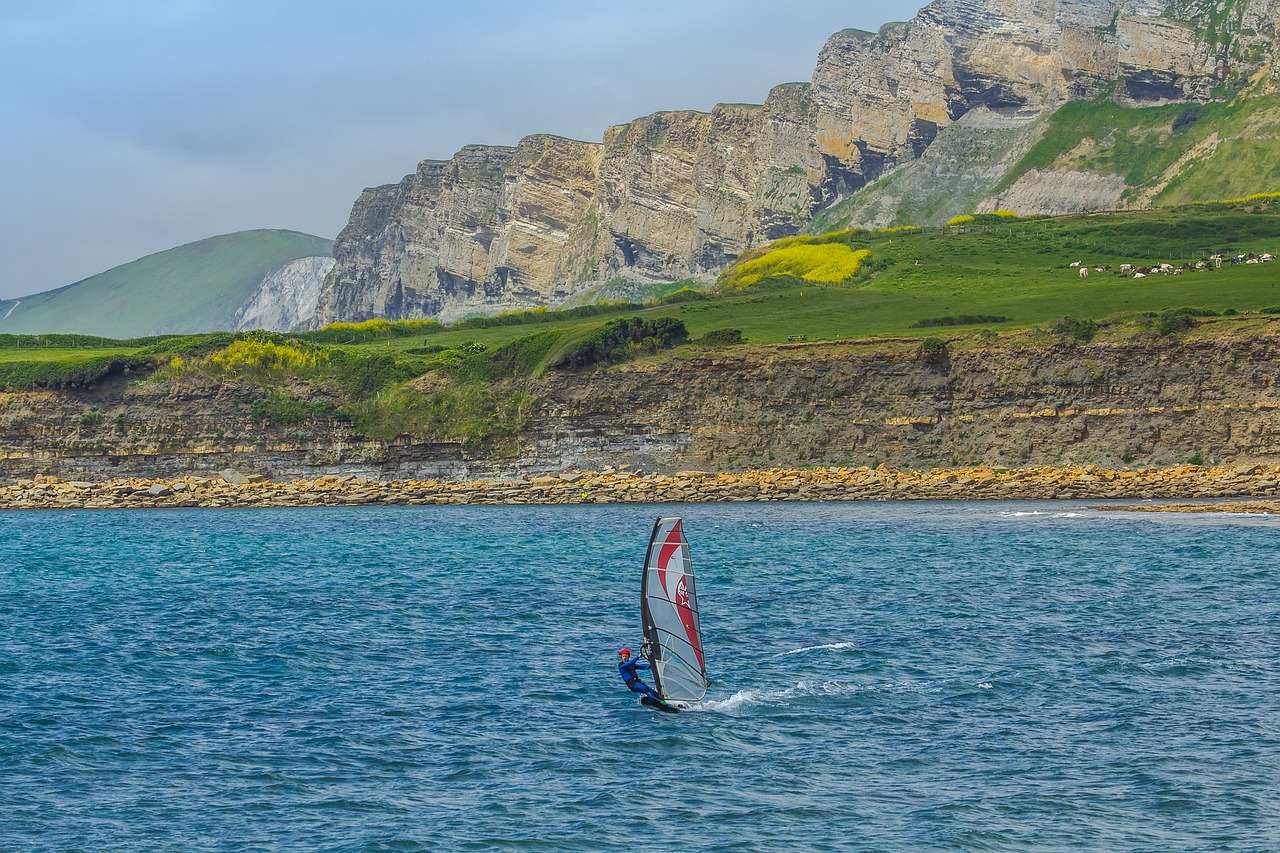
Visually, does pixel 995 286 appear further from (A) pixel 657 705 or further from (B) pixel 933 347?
(A) pixel 657 705

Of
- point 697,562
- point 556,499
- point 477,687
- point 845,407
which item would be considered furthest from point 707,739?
point 845,407

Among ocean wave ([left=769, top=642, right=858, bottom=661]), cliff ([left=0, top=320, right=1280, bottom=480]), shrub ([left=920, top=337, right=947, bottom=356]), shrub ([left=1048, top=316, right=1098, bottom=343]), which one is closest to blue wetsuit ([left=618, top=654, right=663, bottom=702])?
ocean wave ([left=769, top=642, right=858, bottom=661])

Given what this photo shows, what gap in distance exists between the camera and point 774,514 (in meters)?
56.7

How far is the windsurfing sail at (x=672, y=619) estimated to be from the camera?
18.4 m

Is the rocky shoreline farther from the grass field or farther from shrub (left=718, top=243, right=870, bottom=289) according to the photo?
shrub (left=718, top=243, right=870, bottom=289)

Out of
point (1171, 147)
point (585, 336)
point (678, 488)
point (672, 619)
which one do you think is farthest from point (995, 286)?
point (1171, 147)

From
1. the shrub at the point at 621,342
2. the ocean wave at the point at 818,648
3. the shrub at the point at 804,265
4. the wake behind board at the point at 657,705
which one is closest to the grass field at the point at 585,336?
the shrub at the point at 621,342

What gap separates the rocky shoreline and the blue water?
25052 millimetres

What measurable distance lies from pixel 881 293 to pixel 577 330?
93.6 ft

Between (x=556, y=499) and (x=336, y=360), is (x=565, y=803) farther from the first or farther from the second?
(x=336, y=360)

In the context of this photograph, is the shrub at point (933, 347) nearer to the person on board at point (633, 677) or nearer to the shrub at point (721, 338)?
the shrub at point (721, 338)

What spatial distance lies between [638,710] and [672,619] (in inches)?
54.5

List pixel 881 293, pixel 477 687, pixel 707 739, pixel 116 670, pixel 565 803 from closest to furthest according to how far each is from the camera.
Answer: pixel 565 803
pixel 707 739
pixel 477 687
pixel 116 670
pixel 881 293

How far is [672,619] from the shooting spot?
1900 centimetres
